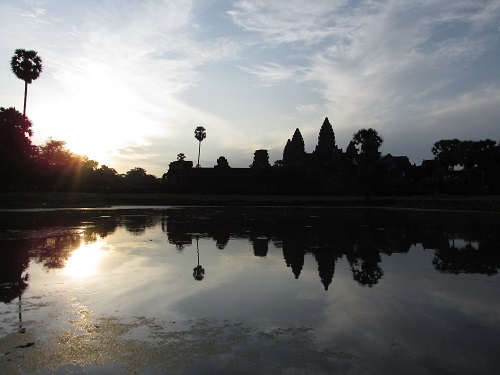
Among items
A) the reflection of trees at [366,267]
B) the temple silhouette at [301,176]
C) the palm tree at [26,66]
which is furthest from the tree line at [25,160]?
the reflection of trees at [366,267]

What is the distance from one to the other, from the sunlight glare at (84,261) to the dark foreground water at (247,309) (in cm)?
4

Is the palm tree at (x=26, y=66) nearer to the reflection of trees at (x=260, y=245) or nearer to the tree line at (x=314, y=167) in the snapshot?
the tree line at (x=314, y=167)

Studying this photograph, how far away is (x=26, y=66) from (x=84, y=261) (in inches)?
1986

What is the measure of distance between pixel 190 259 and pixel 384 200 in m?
47.2

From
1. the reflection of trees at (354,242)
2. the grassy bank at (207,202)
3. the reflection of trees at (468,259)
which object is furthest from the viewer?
the grassy bank at (207,202)

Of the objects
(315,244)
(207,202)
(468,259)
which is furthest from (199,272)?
(207,202)

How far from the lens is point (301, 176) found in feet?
265

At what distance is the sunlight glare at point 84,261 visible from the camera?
40.7ft

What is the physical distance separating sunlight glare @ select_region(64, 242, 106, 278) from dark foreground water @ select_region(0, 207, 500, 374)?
40 millimetres

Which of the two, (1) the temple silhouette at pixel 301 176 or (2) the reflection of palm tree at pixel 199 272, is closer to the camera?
(2) the reflection of palm tree at pixel 199 272

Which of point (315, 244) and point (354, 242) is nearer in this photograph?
point (315, 244)

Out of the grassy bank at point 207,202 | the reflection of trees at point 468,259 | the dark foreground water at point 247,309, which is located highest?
the grassy bank at point 207,202

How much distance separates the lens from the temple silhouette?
7298 cm

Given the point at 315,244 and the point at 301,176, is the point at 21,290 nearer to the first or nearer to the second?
the point at 315,244
